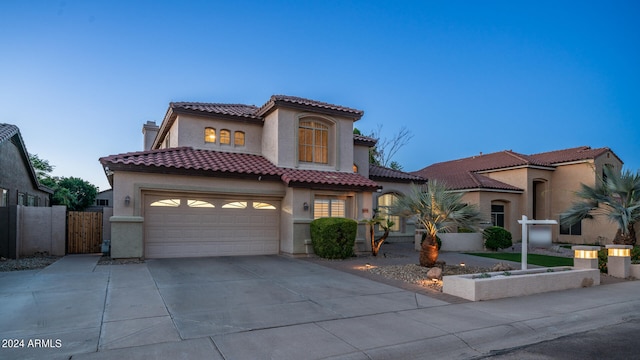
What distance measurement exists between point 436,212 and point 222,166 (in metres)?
8.05

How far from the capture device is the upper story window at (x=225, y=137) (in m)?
17.2

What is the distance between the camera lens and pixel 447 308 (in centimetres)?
771

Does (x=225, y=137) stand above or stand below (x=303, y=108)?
below

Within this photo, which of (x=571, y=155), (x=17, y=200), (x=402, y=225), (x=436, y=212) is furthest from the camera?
(x=571, y=155)

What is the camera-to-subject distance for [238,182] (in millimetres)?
14992

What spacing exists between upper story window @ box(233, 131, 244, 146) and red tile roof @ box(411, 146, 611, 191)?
14742mm

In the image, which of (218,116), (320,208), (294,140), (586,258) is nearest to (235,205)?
(320,208)

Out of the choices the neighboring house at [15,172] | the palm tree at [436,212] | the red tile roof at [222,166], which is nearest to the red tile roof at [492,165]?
the red tile roof at [222,166]

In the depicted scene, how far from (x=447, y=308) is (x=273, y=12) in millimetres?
18148

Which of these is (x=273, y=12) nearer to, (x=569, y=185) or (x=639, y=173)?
(x=639, y=173)

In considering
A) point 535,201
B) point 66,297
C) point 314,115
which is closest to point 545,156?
point 535,201

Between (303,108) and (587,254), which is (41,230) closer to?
(303,108)

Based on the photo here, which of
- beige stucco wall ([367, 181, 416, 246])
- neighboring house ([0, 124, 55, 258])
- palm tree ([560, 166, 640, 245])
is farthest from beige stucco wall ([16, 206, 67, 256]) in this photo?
palm tree ([560, 166, 640, 245])

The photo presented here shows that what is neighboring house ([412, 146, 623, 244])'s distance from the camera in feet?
80.5
